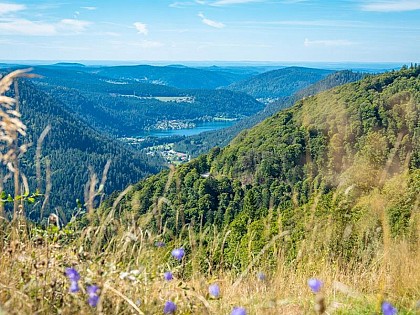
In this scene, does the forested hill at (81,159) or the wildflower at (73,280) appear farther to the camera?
the forested hill at (81,159)

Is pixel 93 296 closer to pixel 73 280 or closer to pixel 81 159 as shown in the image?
pixel 73 280

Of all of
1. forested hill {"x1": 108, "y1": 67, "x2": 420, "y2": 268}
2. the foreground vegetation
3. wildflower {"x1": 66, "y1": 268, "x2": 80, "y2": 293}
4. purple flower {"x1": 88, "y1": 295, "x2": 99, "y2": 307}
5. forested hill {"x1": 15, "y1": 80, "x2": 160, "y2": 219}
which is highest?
wildflower {"x1": 66, "y1": 268, "x2": 80, "y2": 293}

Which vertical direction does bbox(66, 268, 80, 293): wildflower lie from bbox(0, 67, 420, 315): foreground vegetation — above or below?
above

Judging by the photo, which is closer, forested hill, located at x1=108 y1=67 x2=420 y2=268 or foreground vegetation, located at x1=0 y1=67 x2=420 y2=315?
foreground vegetation, located at x1=0 y1=67 x2=420 y2=315

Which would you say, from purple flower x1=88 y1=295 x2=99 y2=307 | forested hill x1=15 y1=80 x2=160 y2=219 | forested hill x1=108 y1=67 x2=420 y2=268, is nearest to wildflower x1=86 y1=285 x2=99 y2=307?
purple flower x1=88 y1=295 x2=99 y2=307

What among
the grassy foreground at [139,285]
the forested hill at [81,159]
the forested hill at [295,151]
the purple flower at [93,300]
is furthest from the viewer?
the forested hill at [81,159]

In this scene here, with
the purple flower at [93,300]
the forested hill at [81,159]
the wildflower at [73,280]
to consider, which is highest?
the wildflower at [73,280]

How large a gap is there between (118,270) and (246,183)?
72.2 meters

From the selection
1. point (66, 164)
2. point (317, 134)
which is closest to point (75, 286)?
point (317, 134)

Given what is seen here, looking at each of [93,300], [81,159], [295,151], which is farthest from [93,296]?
[81,159]

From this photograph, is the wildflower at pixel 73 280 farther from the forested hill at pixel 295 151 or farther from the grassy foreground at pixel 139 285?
the forested hill at pixel 295 151

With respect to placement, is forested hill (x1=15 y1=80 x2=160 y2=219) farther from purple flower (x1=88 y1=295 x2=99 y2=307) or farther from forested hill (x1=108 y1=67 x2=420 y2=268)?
purple flower (x1=88 y1=295 x2=99 y2=307)

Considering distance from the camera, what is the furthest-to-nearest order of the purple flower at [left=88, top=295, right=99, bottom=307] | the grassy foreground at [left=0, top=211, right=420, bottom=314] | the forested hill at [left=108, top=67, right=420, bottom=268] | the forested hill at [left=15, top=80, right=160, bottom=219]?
the forested hill at [left=15, top=80, right=160, bottom=219], the forested hill at [left=108, top=67, right=420, bottom=268], the grassy foreground at [left=0, top=211, right=420, bottom=314], the purple flower at [left=88, top=295, right=99, bottom=307]

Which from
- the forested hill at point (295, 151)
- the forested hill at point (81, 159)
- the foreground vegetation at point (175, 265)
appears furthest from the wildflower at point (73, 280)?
the forested hill at point (81, 159)
